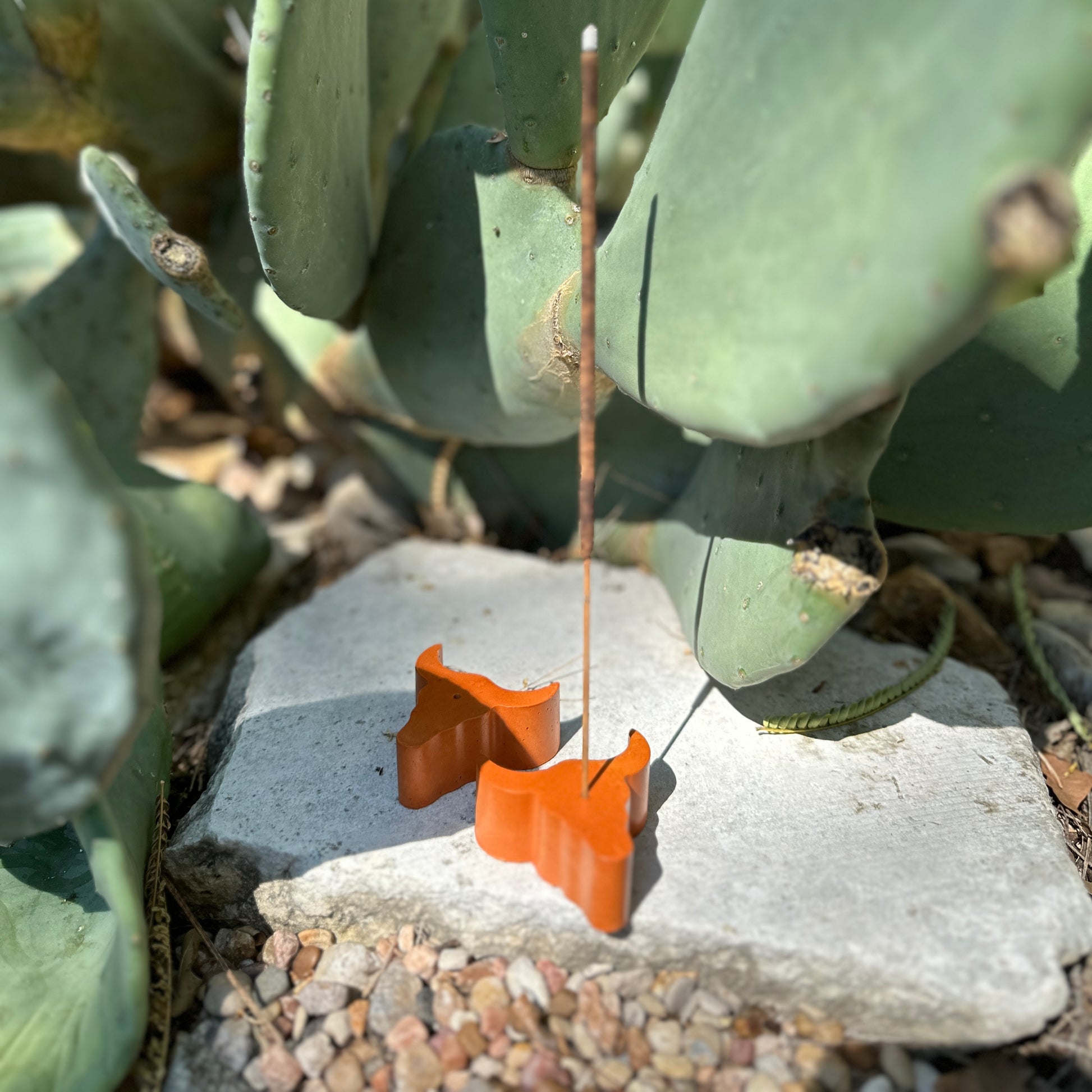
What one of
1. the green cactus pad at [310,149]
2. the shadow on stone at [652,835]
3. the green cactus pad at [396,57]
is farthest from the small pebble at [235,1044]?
the green cactus pad at [396,57]

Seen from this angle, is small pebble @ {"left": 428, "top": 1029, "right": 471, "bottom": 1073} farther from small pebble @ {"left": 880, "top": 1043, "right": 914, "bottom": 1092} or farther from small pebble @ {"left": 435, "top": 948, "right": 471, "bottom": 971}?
small pebble @ {"left": 880, "top": 1043, "right": 914, "bottom": 1092}

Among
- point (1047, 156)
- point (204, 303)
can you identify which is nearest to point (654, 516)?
point (204, 303)

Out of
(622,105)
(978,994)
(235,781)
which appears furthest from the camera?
(622,105)

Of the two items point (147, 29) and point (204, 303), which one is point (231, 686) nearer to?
point (204, 303)

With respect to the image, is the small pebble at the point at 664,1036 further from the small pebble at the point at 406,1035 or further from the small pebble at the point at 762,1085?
the small pebble at the point at 406,1035

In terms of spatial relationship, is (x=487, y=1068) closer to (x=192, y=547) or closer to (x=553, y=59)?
(x=192, y=547)
